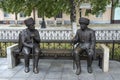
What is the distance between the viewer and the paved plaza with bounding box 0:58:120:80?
595cm

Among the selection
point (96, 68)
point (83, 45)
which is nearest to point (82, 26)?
point (83, 45)

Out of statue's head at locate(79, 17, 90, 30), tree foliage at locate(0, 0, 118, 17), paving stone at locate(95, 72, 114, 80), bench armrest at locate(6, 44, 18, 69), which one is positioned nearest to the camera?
paving stone at locate(95, 72, 114, 80)

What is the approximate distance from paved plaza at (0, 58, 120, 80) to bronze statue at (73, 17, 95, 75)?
0.29m

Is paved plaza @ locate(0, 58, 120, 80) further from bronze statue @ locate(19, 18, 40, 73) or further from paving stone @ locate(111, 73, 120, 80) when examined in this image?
bronze statue @ locate(19, 18, 40, 73)

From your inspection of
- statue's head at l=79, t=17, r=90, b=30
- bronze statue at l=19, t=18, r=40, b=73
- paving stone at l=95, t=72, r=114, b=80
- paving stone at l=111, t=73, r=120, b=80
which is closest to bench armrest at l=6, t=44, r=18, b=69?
bronze statue at l=19, t=18, r=40, b=73

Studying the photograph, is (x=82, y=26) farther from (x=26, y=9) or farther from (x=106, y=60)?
(x=26, y=9)

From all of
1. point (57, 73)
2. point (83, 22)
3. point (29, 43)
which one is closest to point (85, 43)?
point (83, 22)

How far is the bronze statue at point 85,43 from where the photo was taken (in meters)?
6.30

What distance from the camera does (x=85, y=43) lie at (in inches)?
257

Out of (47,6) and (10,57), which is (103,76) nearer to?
(10,57)

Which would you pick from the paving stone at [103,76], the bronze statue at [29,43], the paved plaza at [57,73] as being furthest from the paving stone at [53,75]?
Result: the paving stone at [103,76]

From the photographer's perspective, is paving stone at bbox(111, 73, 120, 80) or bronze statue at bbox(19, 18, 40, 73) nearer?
paving stone at bbox(111, 73, 120, 80)

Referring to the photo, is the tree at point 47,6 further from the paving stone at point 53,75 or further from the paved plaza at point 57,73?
the paving stone at point 53,75

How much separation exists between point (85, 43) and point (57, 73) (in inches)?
47.9
